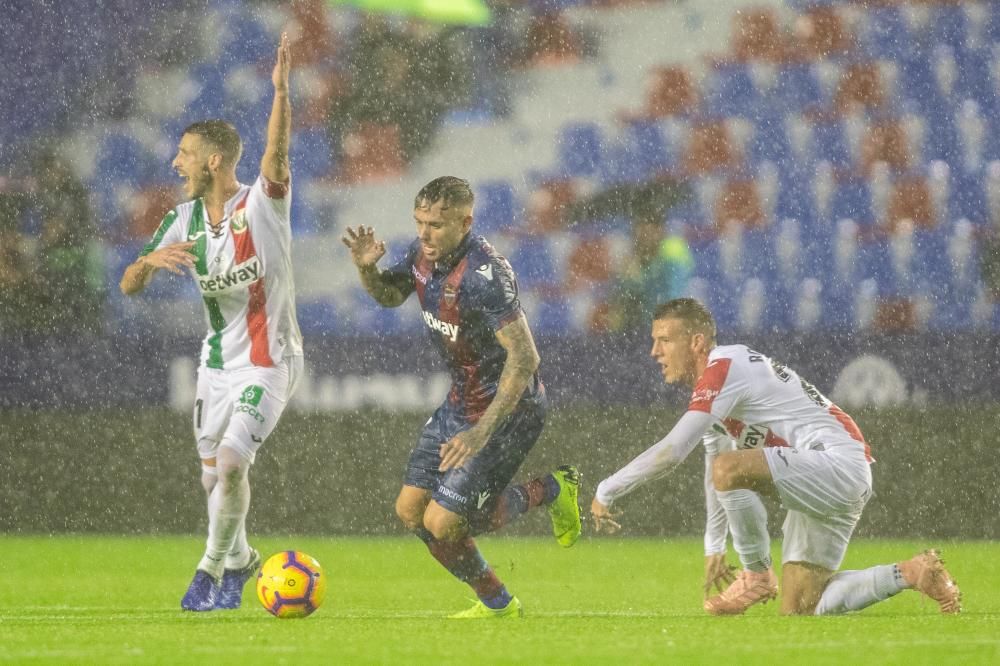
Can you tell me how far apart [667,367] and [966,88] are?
885cm

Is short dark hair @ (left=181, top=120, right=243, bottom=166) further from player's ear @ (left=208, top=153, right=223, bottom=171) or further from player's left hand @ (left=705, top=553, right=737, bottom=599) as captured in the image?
player's left hand @ (left=705, top=553, right=737, bottom=599)

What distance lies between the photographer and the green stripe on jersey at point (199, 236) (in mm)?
6926

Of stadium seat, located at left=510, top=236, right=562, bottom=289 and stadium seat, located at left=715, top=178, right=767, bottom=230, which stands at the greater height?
stadium seat, located at left=715, top=178, right=767, bottom=230

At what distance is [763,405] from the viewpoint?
6.32m

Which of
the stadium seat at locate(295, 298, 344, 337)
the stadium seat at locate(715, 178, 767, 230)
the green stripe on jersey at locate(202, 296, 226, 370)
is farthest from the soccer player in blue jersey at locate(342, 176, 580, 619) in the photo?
the stadium seat at locate(715, 178, 767, 230)

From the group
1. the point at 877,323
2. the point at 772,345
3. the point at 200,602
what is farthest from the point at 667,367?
the point at 877,323

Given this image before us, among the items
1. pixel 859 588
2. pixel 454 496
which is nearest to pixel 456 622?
pixel 454 496

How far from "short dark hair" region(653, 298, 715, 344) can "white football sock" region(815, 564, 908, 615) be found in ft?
3.24

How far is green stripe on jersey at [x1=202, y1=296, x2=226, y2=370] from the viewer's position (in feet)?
22.9

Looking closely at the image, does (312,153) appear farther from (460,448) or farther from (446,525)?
(460,448)

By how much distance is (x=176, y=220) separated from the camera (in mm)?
7121

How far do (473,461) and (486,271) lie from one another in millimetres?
681

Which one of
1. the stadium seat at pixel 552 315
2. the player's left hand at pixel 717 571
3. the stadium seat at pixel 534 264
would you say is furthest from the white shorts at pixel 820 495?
the stadium seat at pixel 534 264

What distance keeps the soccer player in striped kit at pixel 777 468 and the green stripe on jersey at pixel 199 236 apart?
183cm
